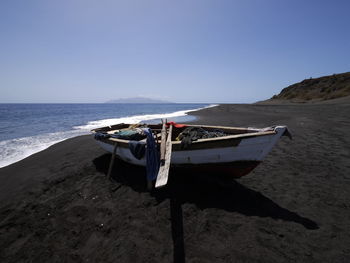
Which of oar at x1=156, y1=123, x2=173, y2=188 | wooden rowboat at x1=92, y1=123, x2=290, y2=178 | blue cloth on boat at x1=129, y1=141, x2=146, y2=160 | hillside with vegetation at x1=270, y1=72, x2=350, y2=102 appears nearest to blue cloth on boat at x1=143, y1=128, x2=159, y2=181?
blue cloth on boat at x1=129, y1=141, x2=146, y2=160

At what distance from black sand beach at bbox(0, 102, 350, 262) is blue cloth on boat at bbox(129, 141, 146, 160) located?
0.82 meters

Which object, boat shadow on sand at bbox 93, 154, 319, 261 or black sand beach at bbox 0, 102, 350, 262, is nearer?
black sand beach at bbox 0, 102, 350, 262

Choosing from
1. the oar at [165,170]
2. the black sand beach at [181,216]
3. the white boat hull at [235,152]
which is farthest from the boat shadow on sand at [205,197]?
the oar at [165,170]

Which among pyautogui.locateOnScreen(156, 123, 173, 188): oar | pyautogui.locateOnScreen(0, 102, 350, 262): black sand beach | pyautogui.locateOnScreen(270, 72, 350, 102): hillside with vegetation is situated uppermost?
pyautogui.locateOnScreen(270, 72, 350, 102): hillside with vegetation

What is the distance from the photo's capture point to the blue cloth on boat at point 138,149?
5367 millimetres

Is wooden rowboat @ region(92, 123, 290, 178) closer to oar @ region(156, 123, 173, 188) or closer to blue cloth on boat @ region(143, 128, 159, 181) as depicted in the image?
oar @ region(156, 123, 173, 188)

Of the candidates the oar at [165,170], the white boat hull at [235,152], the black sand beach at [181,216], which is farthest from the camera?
the white boat hull at [235,152]

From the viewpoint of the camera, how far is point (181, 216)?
3785 millimetres

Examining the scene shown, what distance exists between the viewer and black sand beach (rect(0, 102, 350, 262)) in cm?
293

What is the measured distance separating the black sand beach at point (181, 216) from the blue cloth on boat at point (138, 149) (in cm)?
82

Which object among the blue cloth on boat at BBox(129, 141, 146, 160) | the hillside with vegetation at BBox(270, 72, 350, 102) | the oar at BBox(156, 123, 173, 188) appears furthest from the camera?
the hillside with vegetation at BBox(270, 72, 350, 102)

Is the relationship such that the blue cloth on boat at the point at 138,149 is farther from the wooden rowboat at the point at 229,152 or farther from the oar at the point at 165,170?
the wooden rowboat at the point at 229,152

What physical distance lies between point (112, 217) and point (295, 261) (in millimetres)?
3406

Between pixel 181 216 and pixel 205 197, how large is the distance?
91cm
